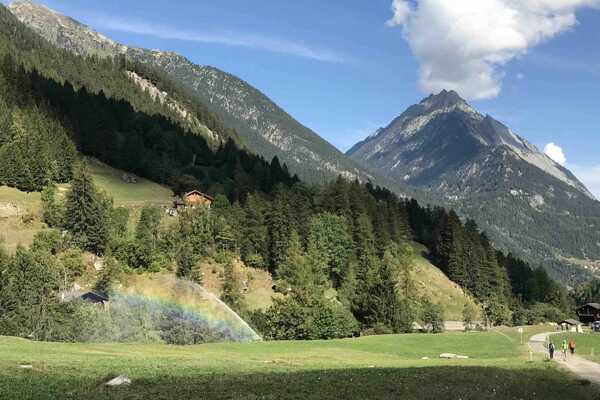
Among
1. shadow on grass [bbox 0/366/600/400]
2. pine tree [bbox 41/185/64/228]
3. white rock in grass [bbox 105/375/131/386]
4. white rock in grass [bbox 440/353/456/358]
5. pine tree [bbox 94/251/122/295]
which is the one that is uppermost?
pine tree [bbox 41/185/64/228]

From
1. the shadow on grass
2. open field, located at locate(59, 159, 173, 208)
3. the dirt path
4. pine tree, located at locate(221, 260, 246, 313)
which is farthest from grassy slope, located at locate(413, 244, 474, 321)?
the shadow on grass

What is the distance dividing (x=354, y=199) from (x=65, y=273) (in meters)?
108

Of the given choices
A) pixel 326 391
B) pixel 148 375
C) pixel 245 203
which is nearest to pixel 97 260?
pixel 245 203

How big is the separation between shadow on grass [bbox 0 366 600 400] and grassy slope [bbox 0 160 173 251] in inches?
3712

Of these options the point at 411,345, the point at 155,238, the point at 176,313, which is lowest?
the point at 411,345

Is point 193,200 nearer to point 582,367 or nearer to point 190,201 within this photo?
point 190,201

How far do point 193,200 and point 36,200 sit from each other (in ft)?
161

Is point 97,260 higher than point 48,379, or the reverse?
point 97,260

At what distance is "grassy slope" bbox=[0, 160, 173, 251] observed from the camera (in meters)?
122

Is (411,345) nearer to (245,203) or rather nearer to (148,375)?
(148,375)

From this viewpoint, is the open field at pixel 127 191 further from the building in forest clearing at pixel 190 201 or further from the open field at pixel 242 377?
the open field at pixel 242 377

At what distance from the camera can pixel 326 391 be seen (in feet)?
108

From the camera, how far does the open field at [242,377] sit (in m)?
30.9

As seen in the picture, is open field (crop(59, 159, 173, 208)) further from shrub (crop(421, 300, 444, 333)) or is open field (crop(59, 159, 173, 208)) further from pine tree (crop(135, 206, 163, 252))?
shrub (crop(421, 300, 444, 333))
